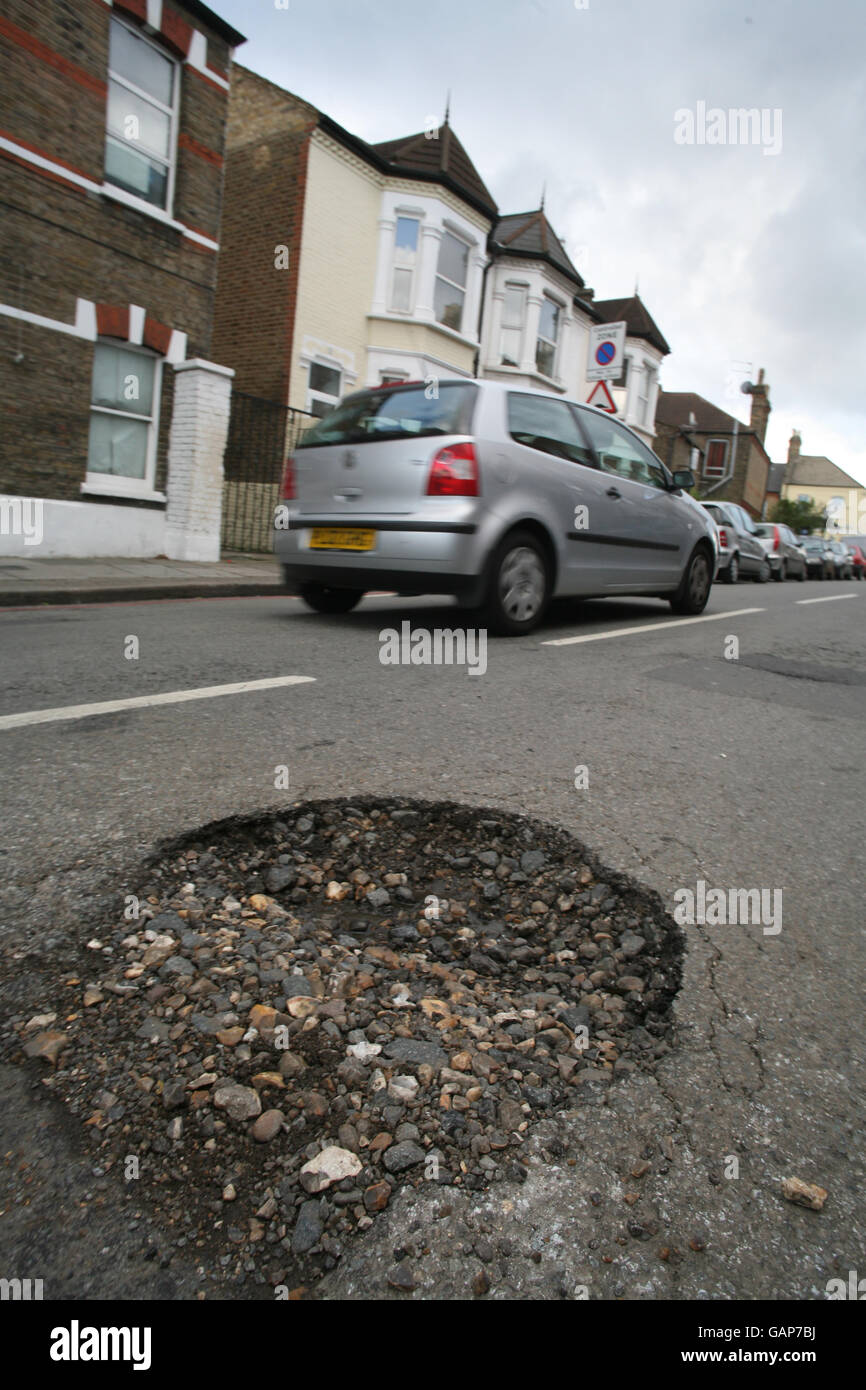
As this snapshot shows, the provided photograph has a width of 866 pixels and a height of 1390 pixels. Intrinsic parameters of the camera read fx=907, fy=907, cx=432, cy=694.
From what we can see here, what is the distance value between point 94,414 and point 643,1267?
1236cm

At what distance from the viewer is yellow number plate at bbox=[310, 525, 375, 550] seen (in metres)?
6.40

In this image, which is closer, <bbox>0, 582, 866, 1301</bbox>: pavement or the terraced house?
<bbox>0, 582, 866, 1301</bbox>: pavement

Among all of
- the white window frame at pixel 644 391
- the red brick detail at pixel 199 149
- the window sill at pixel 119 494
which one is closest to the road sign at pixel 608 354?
the red brick detail at pixel 199 149

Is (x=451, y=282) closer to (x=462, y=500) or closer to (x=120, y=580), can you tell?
(x=120, y=580)

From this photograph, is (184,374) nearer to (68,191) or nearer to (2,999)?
(68,191)

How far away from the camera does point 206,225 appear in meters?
13.1

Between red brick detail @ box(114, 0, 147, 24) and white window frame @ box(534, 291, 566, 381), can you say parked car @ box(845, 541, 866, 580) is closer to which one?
white window frame @ box(534, 291, 566, 381)

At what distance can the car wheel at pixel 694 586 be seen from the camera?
8961mm

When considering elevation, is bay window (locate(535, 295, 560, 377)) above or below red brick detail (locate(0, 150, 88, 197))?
above

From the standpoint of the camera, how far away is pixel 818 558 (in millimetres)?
28203

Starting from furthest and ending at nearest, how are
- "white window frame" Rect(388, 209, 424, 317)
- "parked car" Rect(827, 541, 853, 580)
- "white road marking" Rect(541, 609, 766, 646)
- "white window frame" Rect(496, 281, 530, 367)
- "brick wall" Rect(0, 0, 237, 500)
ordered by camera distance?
1. "parked car" Rect(827, 541, 853, 580)
2. "white window frame" Rect(496, 281, 530, 367)
3. "white window frame" Rect(388, 209, 424, 317)
4. "brick wall" Rect(0, 0, 237, 500)
5. "white road marking" Rect(541, 609, 766, 646)

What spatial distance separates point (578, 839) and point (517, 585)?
13.2 feet

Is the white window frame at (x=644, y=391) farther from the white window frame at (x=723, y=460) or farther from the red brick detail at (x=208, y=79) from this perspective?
the white window frame at (x=723, y=460)

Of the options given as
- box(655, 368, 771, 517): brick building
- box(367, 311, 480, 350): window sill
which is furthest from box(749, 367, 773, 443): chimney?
box(367, 311, 480, 350): window sill
